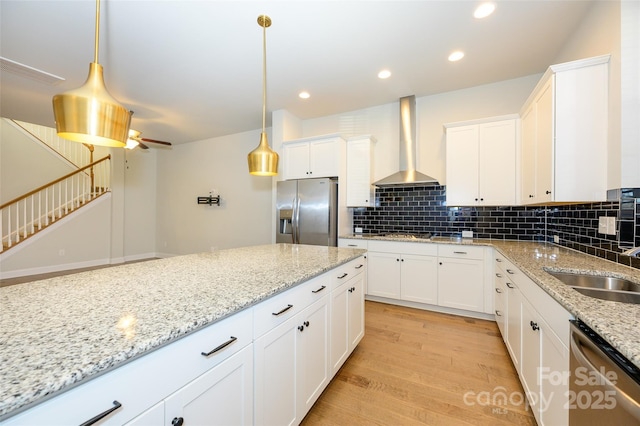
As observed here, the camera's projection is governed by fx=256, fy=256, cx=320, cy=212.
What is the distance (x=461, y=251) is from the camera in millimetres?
2994

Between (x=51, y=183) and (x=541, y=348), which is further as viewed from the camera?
(x=51, y=183)

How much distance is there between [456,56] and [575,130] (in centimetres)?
143

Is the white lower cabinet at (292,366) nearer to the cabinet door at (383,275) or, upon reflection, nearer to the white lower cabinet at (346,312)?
the white lower cabinet at (346,312)

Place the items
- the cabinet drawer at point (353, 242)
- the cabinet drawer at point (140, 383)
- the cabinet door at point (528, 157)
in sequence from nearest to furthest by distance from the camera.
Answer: the cabinet drawer at point (140, 383) → the cabinet door at point (528, 157) → the cabinet drawer at point (353, 242)

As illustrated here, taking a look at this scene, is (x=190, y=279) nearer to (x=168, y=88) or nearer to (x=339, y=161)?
(x=339, y=161)

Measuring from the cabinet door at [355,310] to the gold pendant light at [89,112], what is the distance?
1.79 meters

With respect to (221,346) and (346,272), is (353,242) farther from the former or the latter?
(221,346)

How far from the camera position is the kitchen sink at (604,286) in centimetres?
133

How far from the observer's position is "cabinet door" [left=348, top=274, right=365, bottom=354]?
2.07 meters

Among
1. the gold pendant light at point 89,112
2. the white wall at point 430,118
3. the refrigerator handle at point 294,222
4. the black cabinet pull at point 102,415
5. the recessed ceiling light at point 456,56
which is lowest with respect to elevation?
the black cabinet pull at point 102,415

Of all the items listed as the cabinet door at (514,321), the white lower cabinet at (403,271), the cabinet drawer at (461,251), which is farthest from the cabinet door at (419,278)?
the cabinet door at (514,321)

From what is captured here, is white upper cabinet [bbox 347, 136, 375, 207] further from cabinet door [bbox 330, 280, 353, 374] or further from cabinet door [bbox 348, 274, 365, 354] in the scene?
cabinet door [bbox 330, 280, 353, 374]

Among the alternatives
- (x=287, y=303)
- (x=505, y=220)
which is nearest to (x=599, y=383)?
(x=287, y=303)

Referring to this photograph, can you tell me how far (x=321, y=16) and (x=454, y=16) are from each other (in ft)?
3.77
